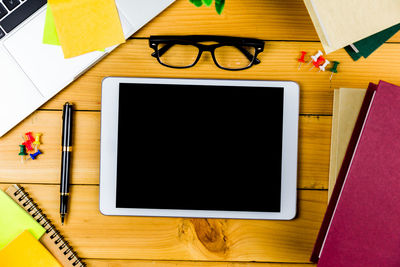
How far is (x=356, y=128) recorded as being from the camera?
61 cm

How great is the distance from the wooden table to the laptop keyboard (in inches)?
6.1

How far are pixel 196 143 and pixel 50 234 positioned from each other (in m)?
0.37

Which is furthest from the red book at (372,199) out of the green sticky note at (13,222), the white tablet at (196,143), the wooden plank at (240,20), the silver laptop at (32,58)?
the green sticky note at (13,222)

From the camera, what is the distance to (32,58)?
24.8 inches

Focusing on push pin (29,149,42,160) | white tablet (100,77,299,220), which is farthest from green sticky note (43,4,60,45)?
push pin (29,149,42,160)

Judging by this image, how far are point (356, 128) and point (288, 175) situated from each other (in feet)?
0.52

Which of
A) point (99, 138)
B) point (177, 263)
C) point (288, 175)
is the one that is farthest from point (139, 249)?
point (288, 175)

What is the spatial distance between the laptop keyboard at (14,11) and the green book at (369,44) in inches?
25.1

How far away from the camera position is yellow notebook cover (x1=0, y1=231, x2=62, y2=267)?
0.65 metres

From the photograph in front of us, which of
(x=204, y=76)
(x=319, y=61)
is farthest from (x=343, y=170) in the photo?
(x=204, y=76)

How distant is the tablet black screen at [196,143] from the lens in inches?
24.9

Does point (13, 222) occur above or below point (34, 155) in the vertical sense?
below

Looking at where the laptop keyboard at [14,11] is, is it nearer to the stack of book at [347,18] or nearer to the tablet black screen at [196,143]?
the tablet black screen at [196,143]

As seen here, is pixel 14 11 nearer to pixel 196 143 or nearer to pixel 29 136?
pixel 29 136
